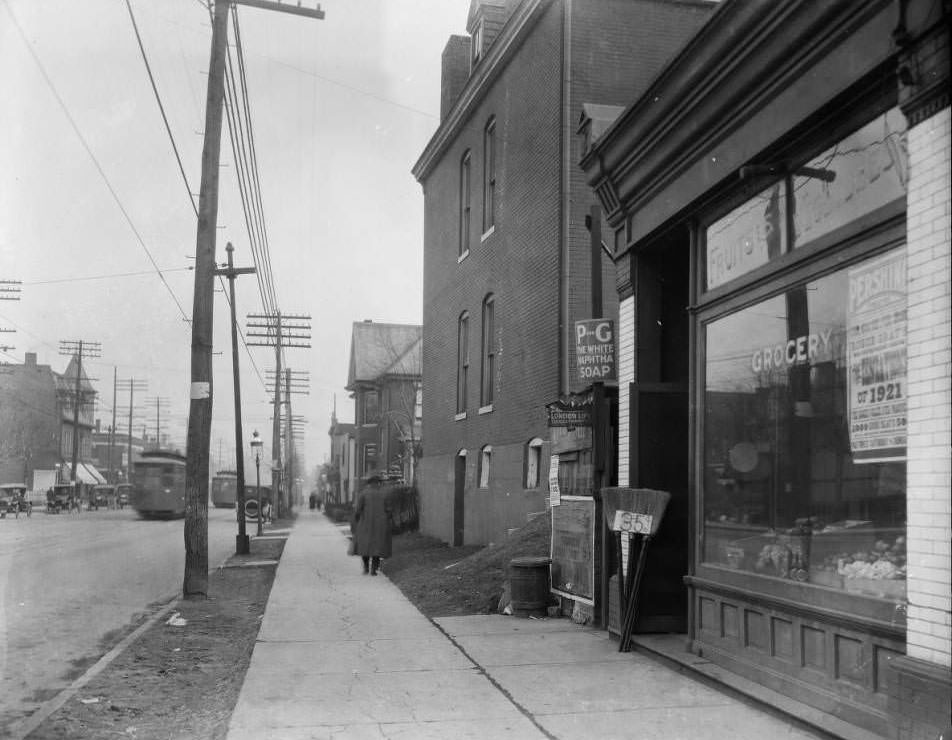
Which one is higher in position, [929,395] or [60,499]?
[929,395]

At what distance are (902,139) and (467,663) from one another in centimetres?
542

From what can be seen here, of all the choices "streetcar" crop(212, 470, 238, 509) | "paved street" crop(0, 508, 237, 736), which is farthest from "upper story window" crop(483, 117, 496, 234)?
"streetcar" crop(212, 470, 238, 509)

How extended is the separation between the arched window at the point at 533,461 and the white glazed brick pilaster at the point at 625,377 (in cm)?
757

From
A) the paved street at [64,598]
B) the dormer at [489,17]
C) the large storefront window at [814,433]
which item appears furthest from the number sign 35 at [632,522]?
the dormer at [489,17]

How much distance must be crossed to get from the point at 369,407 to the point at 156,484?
14.2m

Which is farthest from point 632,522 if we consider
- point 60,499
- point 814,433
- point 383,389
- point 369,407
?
point 60,499

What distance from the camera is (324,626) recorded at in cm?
1080

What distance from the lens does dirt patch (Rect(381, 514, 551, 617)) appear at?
12281 millimetres

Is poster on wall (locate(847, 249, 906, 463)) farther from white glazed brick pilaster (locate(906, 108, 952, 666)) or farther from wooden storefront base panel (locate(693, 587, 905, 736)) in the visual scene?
wooden storefront base panel (locate(693, 587, 905, 736))

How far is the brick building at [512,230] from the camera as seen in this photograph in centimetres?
1636

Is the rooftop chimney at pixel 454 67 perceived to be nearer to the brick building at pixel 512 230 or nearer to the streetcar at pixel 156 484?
the brick building at pixel 512 230

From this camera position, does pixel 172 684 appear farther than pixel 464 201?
No

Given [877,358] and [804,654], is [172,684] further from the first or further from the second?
[877,358]

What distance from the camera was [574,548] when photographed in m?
10.7
